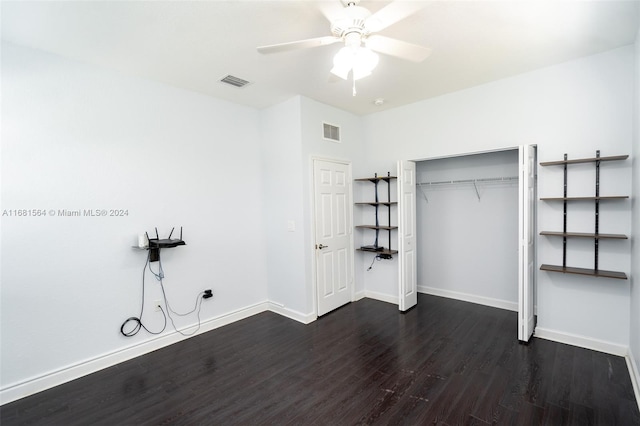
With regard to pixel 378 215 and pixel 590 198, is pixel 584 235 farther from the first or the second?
pixel 378 215

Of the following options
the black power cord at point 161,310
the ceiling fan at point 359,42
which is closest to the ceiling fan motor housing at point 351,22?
the ceiling fan at point 359,42

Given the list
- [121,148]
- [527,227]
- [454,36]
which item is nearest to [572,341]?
[527,227]

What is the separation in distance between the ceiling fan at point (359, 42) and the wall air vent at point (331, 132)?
1982mm

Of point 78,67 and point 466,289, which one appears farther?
point 466,289

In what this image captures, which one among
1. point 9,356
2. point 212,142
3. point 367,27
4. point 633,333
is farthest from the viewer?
point 212,142

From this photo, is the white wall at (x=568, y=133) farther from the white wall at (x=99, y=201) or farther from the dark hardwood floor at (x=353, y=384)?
the white wall at (x=99, y=201)

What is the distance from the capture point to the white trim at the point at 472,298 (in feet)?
13.3

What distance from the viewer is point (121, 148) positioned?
3039mm

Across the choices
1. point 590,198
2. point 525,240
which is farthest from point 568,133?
point 525,240

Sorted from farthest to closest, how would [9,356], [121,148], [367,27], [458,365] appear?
[121,148] < [458,365] < [9,356] < [367,27]

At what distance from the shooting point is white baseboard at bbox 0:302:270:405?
246cm

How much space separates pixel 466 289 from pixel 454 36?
11.2ft

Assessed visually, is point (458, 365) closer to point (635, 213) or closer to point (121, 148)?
point (635, 213)

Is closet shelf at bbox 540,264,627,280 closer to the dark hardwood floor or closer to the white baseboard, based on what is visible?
the dark hardwood floor
